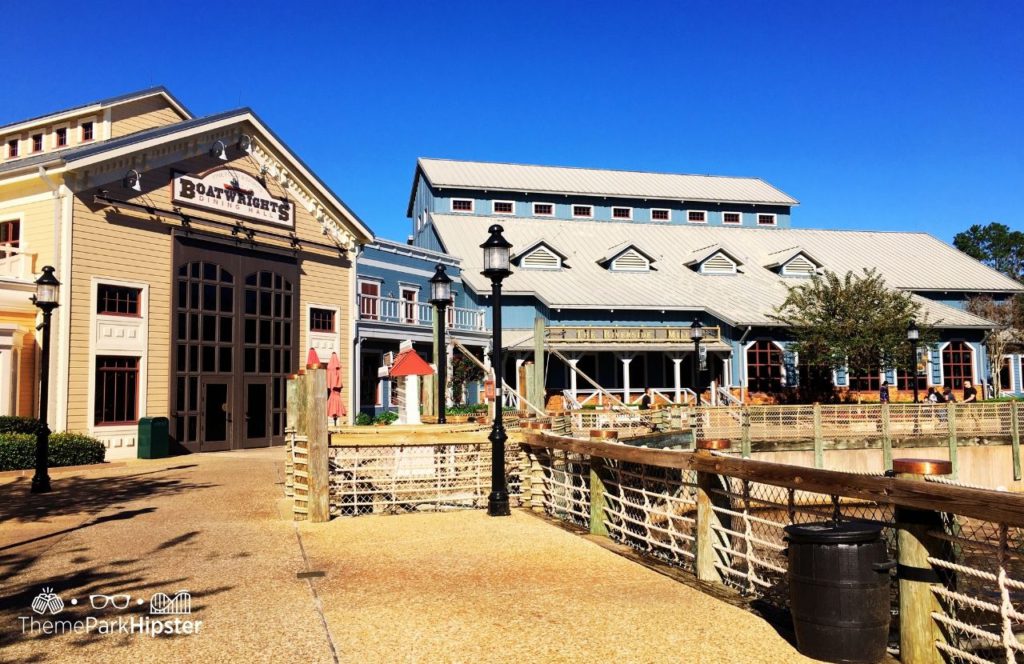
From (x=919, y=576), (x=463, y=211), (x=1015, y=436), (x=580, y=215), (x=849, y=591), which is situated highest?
(x=580, y=215)

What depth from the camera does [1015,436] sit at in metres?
25.5

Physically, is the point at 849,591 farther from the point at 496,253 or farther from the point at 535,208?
the point at 535,208

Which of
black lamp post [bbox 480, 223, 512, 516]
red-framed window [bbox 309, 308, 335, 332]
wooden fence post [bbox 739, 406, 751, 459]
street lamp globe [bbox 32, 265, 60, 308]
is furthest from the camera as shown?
red-framed window [bbox 309, 308, 335, 332]

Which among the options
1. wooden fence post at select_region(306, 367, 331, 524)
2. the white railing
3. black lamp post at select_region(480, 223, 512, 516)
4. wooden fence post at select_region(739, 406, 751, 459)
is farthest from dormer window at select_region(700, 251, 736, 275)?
wooden fence post at select_region(306, 367, 331, 524)

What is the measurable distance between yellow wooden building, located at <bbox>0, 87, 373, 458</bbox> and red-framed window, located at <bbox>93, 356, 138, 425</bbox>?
0.04m

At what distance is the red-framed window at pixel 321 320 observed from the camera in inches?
1026

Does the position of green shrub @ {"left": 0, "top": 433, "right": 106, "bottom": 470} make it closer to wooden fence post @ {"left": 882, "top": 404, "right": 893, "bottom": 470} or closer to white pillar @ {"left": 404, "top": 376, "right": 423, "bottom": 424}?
white pillar @ {"left": 404, "top": 376, "right": 423, "bottom": 424}

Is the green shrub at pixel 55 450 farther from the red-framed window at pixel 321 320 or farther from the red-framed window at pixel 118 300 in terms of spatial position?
the red-framed window at pixel 321 320

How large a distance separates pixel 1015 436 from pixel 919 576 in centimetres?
2509

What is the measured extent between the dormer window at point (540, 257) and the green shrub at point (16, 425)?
2284 cm

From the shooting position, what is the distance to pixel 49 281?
548 inches

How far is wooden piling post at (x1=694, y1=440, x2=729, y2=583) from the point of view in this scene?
6.84m

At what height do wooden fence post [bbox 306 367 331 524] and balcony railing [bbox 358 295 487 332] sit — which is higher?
balcony railing [bbox 358 295 487 332]

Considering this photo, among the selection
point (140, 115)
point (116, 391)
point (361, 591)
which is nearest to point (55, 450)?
point (116, 391)
